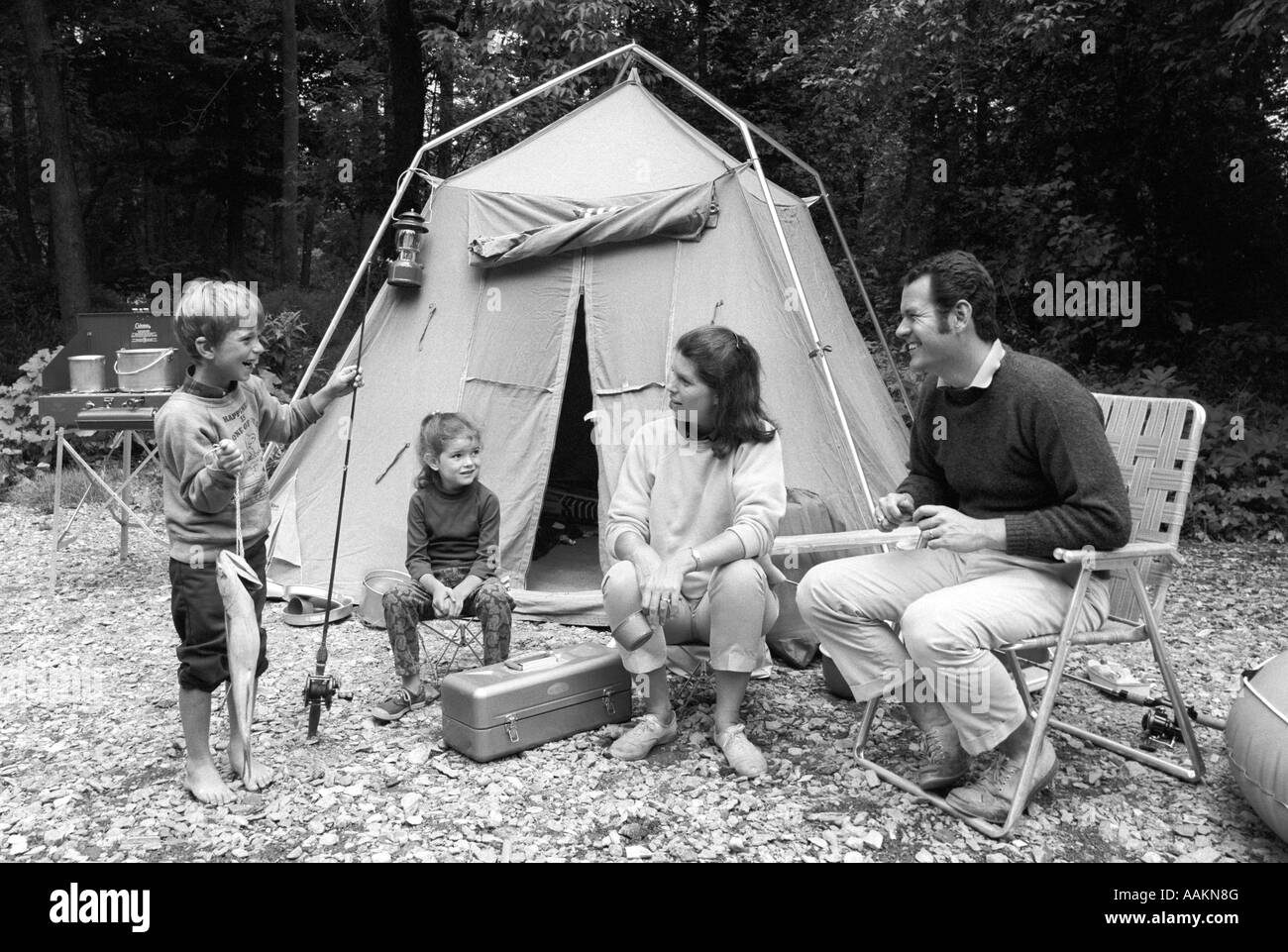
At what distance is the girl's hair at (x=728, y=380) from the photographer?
2.78m

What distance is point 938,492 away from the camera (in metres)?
2.77

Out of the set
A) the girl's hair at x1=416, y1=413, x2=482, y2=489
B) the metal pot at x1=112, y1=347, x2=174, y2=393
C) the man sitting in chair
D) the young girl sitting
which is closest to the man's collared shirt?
the man sitting in chair

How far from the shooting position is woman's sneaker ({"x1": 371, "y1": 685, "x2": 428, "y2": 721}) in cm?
Result: 321

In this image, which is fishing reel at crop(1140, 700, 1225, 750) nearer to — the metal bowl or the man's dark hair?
the man's dark hair

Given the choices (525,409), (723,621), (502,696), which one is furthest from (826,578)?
(525,409)

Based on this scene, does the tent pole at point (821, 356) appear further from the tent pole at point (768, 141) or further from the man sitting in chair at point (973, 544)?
the man sitting in chair at point (973, 544)

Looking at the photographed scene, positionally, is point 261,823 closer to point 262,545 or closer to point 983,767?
point 262,545

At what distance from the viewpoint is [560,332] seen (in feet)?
14.8

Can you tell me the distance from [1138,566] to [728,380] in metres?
1.19

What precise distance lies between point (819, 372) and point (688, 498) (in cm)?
159

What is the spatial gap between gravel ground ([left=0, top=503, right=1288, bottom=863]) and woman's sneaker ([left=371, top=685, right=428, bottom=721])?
4 centimetres

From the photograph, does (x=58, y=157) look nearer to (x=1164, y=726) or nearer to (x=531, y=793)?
(x=531, y=793)

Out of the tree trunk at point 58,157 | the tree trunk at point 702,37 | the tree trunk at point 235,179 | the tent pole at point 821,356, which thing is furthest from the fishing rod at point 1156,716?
the tree trunk at point 235,179

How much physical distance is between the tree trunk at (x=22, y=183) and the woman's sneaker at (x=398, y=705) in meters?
13.8
